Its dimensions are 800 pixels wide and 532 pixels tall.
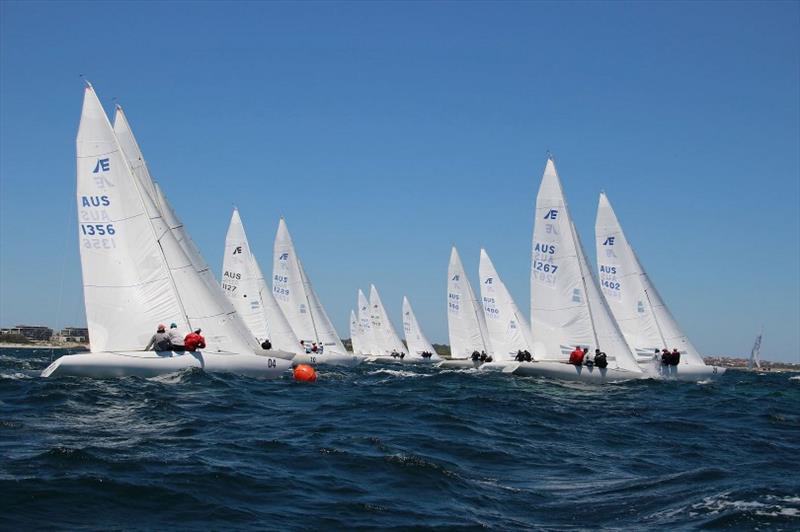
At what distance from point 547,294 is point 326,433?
1907cm

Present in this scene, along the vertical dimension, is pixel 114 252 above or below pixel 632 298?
above

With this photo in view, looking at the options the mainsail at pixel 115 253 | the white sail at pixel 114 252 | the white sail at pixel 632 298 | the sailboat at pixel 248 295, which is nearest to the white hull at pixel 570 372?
the white sail at pixel 632 298

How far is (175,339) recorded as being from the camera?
802 inches

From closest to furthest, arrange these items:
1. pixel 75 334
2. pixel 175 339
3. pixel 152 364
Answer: pixel 152 364 < pixel 175 339 < pixel 75 334

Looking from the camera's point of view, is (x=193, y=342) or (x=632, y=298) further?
(x=632, y=298)

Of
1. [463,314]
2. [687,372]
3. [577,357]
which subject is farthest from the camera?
[463,314]

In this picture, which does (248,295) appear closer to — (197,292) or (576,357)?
(197,292)

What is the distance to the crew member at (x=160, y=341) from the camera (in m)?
20.0

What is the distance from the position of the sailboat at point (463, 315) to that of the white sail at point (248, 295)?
1881 centimetres

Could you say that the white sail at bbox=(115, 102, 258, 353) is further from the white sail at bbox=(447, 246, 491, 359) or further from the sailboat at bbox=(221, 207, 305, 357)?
the white sail at bbox=(447, 246, 491, 359)

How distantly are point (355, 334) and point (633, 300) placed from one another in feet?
145

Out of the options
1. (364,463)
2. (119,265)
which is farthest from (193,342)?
(364,463)

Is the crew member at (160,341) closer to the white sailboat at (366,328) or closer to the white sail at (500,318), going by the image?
the white sail at (500,318)

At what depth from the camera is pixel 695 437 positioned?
1409cm
